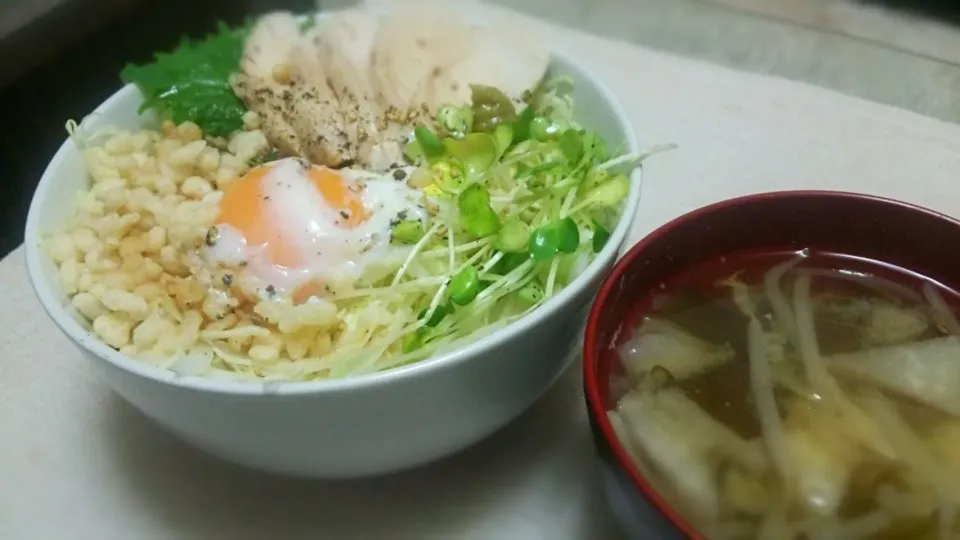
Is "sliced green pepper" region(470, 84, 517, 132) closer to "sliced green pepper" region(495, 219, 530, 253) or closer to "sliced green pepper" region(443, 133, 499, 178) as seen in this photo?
"sliced green pepper" region(443, 133, 499, 178)

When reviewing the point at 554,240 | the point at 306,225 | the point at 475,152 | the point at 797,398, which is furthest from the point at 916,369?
the point at 306,225

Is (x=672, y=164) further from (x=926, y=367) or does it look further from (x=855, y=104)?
(x=926, y=367)

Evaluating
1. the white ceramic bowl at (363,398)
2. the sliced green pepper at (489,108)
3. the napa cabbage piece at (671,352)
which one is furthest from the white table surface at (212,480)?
the sliced green pepper at (489,108)

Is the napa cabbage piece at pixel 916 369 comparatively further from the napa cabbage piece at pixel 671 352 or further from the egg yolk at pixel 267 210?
the egg yolk at pixel 267 210

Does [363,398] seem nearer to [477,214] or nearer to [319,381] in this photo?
[319,381]

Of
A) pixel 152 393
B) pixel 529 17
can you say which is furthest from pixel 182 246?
pixel 529 17
